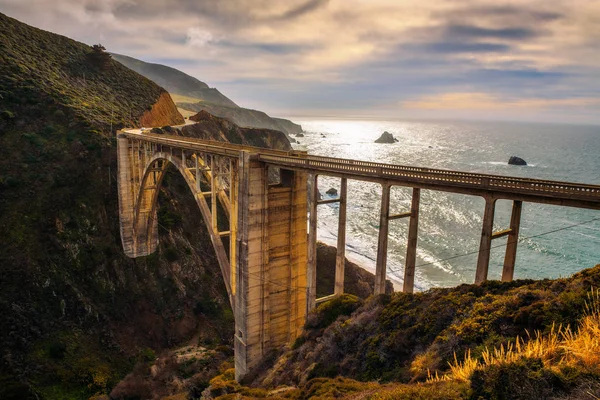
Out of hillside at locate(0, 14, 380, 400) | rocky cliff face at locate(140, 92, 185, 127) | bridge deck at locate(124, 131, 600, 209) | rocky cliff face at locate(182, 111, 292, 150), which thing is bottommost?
hillside at locate(0, 14, 380, 400)

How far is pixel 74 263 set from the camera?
3266 cm

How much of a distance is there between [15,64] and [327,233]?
50.8 meters

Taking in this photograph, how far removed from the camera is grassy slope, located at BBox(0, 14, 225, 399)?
27406 mm

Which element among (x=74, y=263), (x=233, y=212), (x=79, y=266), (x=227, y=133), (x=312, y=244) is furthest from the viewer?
(x=227, y=133)

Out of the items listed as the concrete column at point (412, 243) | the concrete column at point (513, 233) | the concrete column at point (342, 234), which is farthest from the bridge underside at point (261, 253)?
the concrete column at point (513, 233)

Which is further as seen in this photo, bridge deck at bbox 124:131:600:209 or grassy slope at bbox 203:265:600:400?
bridge deck at bbox 124:131:600:209

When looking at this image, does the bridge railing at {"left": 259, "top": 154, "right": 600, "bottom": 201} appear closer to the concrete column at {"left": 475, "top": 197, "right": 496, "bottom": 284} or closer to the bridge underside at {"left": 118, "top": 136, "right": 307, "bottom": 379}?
the concrete column at {"left": 475, "top": 197, "right": 496, "bottom": 284}

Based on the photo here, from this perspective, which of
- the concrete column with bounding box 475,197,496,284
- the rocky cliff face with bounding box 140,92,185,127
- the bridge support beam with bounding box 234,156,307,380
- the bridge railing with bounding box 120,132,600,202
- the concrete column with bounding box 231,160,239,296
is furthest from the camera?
the rocky cliff face with bounding box 140,92,185,127

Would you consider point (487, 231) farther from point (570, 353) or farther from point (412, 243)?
point (570, 353)

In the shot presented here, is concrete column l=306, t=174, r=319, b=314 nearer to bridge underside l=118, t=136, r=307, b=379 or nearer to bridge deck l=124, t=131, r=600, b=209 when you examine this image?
bridge deck l=124, t=131, r=600, b=209

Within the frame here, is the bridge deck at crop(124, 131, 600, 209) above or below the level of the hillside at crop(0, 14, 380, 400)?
above

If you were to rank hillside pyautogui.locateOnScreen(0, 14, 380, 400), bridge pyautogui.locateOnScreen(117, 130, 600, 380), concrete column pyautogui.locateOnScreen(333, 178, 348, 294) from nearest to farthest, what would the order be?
concrete column pyautogui.locateOnScreen(333, 178, 348, 294)
bridge pyautogui.locateOnScreen(117, 130, 600, 380)
hillside pyautogui.locateOnScreen(0, 14, 380, 400)

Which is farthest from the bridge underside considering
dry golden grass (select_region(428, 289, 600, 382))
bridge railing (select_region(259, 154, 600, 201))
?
dry golden grass (select_region(428, 289, 600, 382))

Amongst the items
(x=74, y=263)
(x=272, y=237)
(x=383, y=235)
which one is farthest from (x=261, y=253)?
(x=74, y=263)
